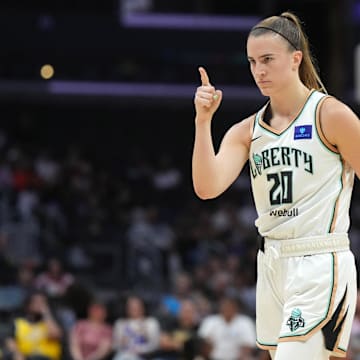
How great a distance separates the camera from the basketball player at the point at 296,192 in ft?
14.6

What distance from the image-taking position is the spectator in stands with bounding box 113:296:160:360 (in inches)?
455

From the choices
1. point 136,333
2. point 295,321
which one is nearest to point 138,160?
point 136,333

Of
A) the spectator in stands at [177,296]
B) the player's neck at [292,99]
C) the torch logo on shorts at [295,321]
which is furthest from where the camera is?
the spectator in stands at [177,296]

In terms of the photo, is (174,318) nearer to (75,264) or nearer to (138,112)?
(75,264)

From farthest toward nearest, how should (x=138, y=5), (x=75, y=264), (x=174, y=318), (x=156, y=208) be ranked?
(x=156, y=208) → (x=138, y=5) → (x=75, y=264) → (x=174, y=318)

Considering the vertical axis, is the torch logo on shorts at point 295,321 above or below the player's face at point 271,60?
below

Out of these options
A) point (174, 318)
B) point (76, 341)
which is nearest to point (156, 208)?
point (174, 318)

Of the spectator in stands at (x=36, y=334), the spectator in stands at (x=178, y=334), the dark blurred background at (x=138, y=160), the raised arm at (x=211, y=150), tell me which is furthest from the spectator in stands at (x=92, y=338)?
the raised arm at (x=211, y=150)

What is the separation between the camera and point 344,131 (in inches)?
177

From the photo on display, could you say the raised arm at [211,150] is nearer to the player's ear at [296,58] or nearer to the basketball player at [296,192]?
the basketball player at [296,192]

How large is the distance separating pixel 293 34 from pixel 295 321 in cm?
133

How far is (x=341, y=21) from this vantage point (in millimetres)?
21609

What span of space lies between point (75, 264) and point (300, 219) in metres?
13.0

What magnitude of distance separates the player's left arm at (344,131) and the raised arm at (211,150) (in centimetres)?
47
